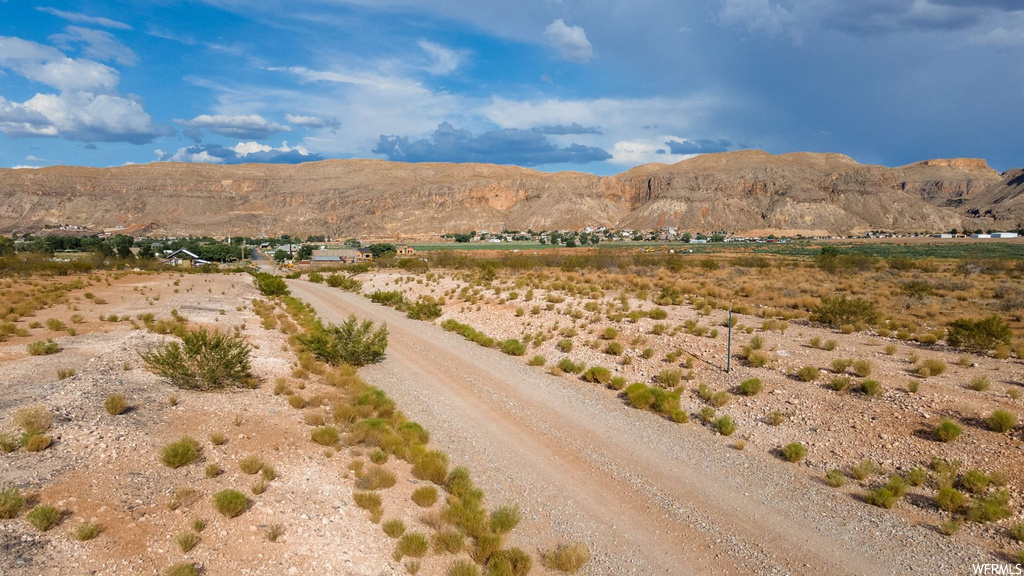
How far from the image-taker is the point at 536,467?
31.3ft

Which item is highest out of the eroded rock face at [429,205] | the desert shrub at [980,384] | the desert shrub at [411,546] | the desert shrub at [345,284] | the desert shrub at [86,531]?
the eroded rock face at [429,205]

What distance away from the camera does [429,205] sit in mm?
189625

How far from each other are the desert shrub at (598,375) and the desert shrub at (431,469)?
647 centimetres

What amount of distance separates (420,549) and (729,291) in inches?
1144

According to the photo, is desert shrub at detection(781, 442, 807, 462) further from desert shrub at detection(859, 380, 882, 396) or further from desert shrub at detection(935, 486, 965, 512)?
desert shrub at detection(859, 380, 882, 396)

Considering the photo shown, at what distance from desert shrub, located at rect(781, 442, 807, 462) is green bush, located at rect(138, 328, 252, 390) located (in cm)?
1218

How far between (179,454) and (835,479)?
1057 cm

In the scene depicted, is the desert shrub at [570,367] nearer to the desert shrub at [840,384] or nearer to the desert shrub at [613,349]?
the desert shrub at [613,349]

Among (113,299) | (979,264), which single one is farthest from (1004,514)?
(979,264)

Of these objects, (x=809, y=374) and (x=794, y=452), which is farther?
(x=809, y=374)

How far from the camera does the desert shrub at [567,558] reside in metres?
6.65

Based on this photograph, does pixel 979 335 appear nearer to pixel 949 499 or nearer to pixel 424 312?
pixel 949 499

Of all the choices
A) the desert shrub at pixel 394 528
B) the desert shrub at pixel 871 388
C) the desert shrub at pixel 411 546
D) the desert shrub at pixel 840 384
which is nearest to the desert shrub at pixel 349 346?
the desert shrub at pixel 394 528

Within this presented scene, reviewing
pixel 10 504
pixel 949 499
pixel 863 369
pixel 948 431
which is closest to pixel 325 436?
pixel 10 504
